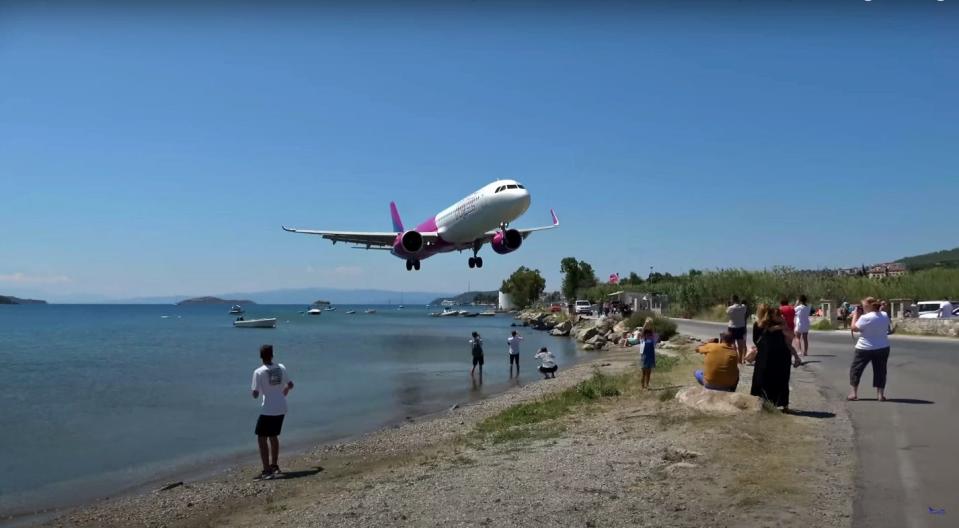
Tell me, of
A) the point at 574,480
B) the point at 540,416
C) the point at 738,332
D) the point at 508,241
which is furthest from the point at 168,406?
the point at 574,480

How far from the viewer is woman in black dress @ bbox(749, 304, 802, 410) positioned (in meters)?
10.8

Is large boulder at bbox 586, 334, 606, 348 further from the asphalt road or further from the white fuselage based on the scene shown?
the asphalt road

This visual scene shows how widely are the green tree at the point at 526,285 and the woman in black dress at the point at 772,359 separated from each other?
539 feet

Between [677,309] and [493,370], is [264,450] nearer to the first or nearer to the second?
[493,370]

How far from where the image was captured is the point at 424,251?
37.5 metres

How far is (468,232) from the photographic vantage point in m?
34.2

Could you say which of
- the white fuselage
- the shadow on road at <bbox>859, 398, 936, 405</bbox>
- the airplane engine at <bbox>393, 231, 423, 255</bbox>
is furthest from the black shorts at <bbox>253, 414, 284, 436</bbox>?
the airplane engine at <bbox>393, 231, 423, 255</bbox>

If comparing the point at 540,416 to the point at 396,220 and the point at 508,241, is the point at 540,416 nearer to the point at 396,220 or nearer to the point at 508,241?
the point at 508,241

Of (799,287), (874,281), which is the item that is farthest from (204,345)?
(874,281)

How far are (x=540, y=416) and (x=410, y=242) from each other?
69.2 feet

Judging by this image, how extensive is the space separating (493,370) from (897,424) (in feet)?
79.9

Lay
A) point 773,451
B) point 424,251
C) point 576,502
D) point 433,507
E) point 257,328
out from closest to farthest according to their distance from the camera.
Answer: point 576,502, point 433,507, point 773,451, point 424,251, point 257,328

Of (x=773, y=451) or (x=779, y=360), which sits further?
(x=779, y=360)

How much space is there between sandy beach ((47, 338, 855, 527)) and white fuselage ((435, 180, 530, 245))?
1780 cm
